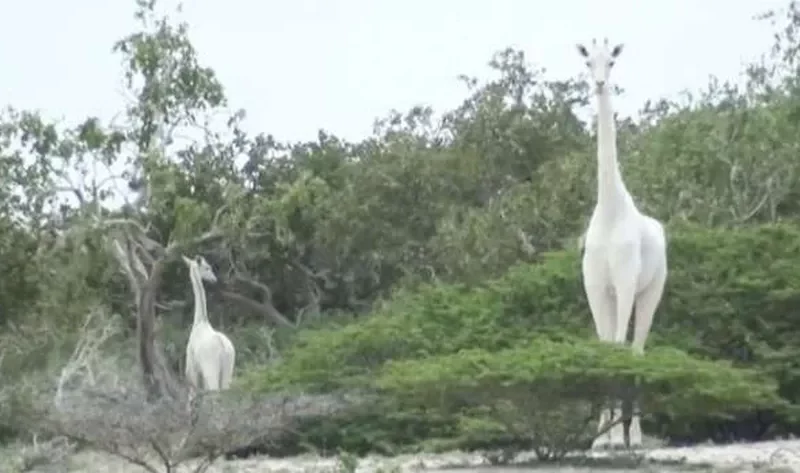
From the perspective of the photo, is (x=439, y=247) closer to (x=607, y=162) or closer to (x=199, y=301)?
(x=199, y=301)

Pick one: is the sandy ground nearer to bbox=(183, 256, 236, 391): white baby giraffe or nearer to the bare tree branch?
bbox=(183, 256, 236, 391): white baby giraffe

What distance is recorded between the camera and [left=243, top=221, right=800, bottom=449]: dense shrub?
55.8 feet

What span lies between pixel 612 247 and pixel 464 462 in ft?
6.80

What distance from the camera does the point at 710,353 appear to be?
17.4 m

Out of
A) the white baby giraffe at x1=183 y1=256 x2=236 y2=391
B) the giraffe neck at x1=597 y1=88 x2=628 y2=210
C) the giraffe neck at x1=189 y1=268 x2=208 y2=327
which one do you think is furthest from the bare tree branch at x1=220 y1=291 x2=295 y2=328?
the giraffe neck at x1=597 y1=88 x2=628 y2=210

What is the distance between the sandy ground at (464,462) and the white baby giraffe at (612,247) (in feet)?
2.85

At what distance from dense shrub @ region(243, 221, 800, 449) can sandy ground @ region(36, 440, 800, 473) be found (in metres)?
1.10

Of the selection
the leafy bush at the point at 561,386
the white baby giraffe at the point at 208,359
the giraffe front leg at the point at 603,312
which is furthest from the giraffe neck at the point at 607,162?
the white baby giraffe at the point at 208,359

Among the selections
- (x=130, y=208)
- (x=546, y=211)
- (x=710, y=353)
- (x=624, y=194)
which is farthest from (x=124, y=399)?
(x=546, y=211)

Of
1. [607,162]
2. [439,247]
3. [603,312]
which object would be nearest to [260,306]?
[439,247]

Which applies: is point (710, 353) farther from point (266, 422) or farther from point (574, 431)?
point (266, 422)

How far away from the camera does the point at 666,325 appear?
1789 cm

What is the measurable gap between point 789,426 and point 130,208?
997 cm

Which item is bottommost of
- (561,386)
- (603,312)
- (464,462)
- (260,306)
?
(464,462)
